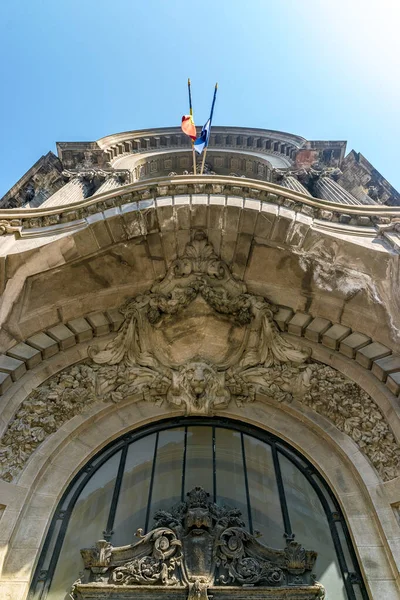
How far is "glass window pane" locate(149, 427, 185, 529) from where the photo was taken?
6793mm

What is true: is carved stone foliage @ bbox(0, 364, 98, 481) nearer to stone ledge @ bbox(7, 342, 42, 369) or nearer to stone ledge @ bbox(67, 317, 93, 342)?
stone ledge @ bbox(7, 342, 42, 369)

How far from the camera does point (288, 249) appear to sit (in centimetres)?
835

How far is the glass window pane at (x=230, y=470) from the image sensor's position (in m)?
6.77

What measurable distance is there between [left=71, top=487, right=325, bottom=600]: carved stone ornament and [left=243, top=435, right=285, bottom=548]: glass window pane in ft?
0.99

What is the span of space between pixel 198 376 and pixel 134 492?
246 centimetres

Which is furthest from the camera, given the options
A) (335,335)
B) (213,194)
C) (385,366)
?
(213,194)

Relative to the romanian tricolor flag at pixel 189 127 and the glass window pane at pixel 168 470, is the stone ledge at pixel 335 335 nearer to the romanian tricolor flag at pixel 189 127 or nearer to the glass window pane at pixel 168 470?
the glass window pane at pixel 168 470

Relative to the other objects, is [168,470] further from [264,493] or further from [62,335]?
[62,335]

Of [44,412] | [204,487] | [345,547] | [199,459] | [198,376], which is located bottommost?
[345,547]

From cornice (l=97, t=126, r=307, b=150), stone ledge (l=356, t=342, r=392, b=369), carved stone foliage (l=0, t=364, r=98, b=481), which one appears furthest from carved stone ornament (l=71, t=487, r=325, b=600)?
cornice (l=97, t=126, r=307, b=150)

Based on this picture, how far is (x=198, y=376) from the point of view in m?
8.23

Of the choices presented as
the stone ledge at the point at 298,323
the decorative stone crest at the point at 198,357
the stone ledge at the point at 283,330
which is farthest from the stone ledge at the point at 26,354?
the stone ledge at the point at 298,323

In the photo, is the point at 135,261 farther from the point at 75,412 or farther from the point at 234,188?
the point at 75,412

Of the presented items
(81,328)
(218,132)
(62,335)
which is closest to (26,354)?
(62,335)
